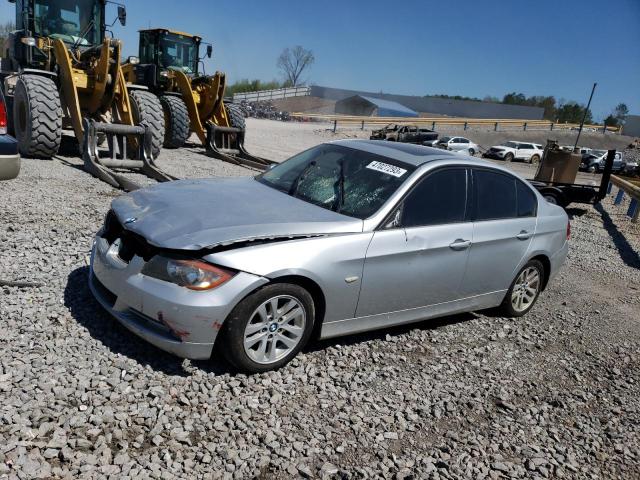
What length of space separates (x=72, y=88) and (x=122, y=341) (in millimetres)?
8049

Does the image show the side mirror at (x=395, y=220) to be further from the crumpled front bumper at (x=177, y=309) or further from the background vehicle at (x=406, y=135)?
the background vehicle at (x=406, y=135)

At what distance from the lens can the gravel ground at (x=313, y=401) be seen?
2.90 m

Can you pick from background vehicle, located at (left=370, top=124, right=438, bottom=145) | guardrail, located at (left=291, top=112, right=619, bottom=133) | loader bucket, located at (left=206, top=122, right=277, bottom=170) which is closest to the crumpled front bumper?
loader bucket, located at (left=206, top=122, right=277, bottom=170)

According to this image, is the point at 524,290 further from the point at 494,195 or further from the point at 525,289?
the point at 494,195

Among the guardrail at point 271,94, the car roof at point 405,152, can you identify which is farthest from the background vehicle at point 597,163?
the car roof at point 405,152

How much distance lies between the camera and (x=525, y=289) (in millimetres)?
5543

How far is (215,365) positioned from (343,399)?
910 millimetres

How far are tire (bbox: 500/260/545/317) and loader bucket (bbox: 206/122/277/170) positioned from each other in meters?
9.01

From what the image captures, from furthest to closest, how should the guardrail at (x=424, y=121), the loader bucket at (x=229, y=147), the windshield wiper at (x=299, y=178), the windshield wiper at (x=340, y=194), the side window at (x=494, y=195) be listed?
the guardrail at (x=424, y=121)
the loader bucket at (x=229, y=147)
the side window at (x=494, y=195)
the windshield wiper at (x=299, y=178)
the windshield wiper at (x=340, y=194)

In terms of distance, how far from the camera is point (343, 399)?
365cm

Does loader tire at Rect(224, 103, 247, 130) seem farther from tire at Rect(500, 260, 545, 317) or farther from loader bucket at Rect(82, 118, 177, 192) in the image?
tire at Rect(500, 260, 545, 317)

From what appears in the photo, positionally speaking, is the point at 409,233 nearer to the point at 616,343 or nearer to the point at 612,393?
the point at 612,393

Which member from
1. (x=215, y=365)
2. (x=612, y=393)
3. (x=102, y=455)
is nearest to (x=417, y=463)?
(x=215, y=365)

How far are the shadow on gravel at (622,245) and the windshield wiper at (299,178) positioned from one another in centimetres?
681
